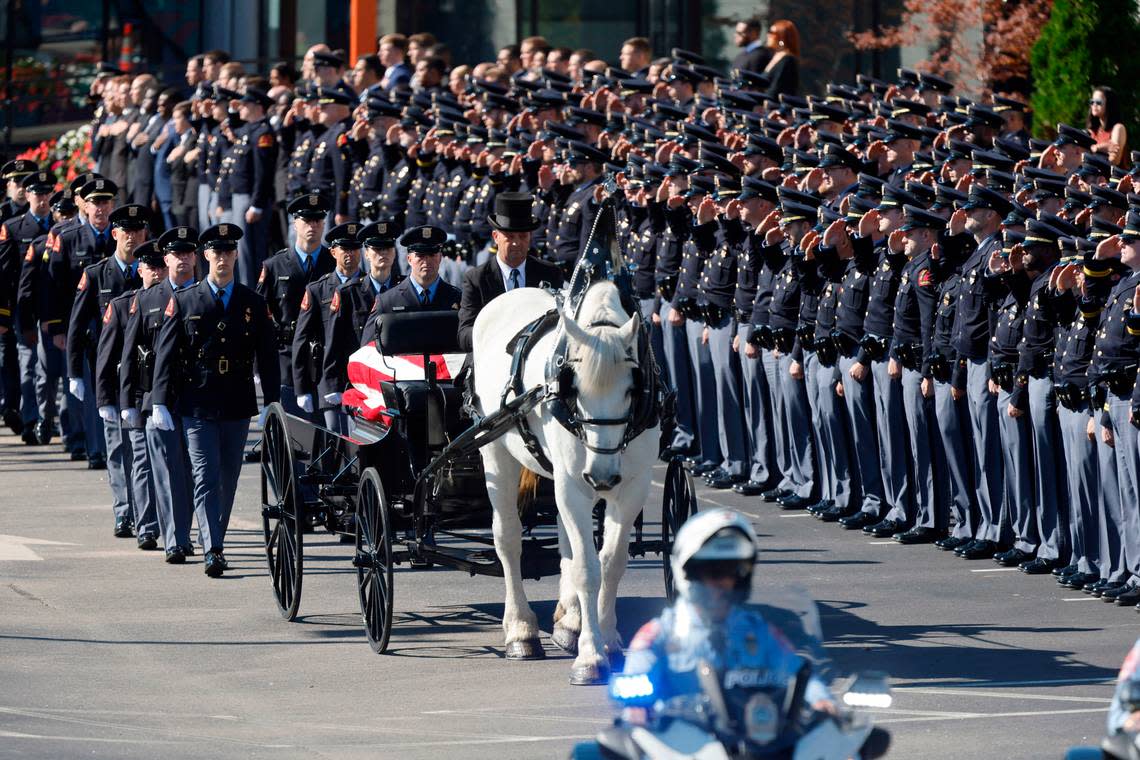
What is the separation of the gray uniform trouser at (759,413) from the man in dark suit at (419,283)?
3.58 m

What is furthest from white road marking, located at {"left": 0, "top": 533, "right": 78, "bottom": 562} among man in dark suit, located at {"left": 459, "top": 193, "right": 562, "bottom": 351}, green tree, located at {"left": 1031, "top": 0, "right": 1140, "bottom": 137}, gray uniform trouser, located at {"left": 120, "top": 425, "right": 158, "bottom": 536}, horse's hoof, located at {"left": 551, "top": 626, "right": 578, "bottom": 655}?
green tree, located at {"left": 1031, "top": 0, "right": 1140, "bottom": 137}

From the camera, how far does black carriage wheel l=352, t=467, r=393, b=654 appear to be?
40.3ft

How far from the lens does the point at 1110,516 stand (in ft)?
45.8

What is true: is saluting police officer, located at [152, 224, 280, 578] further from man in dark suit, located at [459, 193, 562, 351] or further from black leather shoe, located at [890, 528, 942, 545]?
black leather shoe, located at [890, 528, 942, 545]

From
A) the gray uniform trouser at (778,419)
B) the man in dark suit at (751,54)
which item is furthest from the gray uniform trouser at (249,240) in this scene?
the gray uniform trouser at (778,419)

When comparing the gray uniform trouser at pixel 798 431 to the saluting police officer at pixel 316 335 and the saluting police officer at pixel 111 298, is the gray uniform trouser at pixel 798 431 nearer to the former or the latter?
the saluting police officer at pixel 316 335

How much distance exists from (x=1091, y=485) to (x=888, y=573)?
1.43 m

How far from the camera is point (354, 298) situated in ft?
52.5

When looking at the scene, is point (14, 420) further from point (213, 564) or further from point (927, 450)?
point (927, 450)

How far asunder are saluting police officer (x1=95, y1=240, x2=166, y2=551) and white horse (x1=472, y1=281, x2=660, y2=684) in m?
4.04

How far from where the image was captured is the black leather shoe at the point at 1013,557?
15062mm

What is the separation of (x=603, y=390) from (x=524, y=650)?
186 cm

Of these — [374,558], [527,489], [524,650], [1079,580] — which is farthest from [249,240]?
[524,650]

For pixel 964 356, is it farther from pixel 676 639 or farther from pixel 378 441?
pixel 676 639
